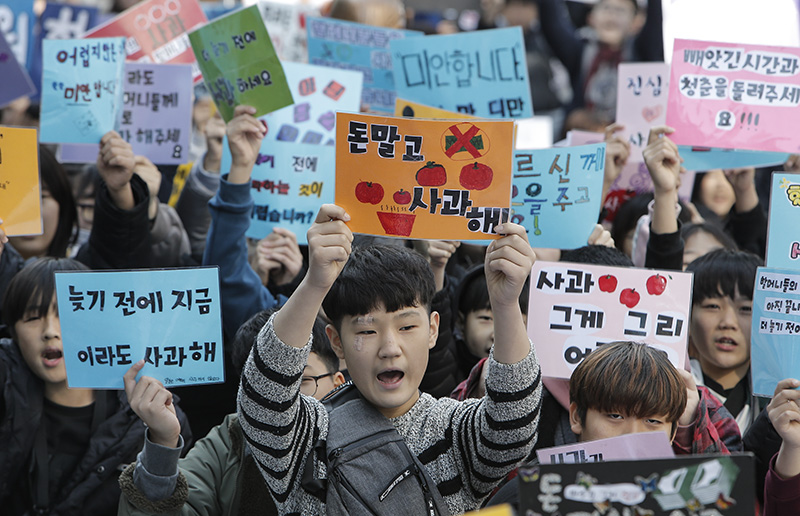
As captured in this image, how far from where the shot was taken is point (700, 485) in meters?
1.90

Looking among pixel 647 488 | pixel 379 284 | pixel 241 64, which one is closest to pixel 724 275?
pixel 379 284

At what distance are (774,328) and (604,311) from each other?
56cm

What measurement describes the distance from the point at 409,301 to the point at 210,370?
703 mm

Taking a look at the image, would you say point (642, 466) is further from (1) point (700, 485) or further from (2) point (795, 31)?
(2) point (795, 31)

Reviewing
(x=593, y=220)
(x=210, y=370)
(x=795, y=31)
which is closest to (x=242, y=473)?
(x=210, y=370)

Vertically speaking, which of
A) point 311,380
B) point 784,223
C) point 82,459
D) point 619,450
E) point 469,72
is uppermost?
point 469,72

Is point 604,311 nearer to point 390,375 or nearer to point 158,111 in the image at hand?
point 390,375

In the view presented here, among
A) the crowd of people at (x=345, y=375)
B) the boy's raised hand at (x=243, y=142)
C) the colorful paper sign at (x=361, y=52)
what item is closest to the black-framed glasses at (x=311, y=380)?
the crowd of people at (x=345, y=375)

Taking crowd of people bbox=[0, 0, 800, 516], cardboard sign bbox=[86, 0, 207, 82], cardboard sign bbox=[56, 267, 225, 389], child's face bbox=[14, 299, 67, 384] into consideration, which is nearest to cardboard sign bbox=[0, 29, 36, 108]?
crowd of people bbox=[0, 0, 800, 516]

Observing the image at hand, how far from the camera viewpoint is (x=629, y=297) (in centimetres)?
338

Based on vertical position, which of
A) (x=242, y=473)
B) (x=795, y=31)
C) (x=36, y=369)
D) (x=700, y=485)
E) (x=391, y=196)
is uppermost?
(x=795, y=31)

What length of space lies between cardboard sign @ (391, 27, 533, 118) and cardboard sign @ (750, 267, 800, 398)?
6.86ft

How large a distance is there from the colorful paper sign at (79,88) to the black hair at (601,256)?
7.35ft

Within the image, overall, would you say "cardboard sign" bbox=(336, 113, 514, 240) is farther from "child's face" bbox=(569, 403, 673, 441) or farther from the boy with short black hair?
"child's face" bbox=(569, 403, 673, 441)
